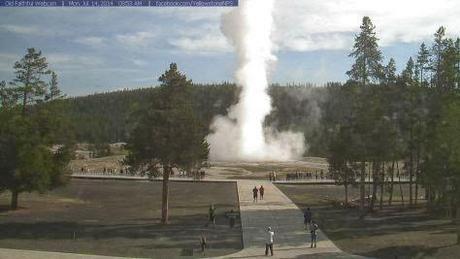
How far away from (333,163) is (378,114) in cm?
715

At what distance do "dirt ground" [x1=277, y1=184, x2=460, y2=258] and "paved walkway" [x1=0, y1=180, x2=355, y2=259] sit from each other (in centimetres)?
125

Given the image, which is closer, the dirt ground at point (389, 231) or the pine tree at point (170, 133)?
the dirt ground at point (389, 231)

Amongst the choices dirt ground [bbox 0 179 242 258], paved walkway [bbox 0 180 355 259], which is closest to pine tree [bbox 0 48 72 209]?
dirt ground [bbox 0 179 242 258]

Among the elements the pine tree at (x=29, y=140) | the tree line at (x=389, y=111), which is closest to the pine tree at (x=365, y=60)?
the tree line at (x=389, y=111)

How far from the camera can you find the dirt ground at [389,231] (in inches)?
1138

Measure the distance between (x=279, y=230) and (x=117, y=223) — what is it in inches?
430

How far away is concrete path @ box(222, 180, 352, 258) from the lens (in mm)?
28500

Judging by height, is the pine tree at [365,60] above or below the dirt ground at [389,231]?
above

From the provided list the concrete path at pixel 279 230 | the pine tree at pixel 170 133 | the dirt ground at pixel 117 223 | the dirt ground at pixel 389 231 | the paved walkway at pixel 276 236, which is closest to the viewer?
the paved walkway at pixel 276 236

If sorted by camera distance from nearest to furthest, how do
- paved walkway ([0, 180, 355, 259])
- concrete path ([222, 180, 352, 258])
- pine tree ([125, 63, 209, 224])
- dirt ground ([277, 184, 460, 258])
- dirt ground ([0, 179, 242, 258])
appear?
paved walkway ([0, 180, 355, 259]) < concrete path ([222, 180, 352, 258]) < dirt ground ([277, 184, 460, 258]) < dirt ground ([0, 179, 242, 258]) < pine tree ([125, 63, 209, 224])

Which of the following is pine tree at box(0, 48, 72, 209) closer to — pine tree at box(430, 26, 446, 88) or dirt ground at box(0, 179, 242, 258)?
dirt ground at box(0, 179, 242, 258)

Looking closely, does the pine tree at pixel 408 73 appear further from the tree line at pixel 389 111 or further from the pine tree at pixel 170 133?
the pine tree at pixel 170 133

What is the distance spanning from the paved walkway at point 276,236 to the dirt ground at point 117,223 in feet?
3.56

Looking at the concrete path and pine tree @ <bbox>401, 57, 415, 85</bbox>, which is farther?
pine tree @ <bbox>401, 57, 415, 85</bbox>
